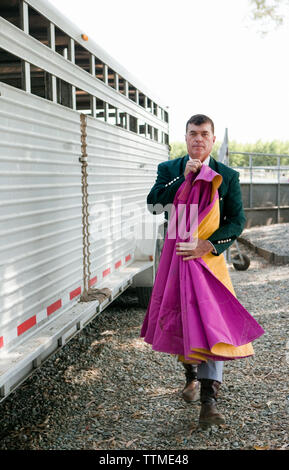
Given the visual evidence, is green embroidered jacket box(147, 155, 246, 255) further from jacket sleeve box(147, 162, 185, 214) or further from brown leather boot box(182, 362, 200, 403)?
brown leather boot box(182, 362, 200, 403)

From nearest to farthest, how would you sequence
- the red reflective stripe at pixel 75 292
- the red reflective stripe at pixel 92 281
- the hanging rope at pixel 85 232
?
the red reflective stripe at pixel 75 292 < the hanging rope at pixel 85 232 < the red reflective stripe at pixel 92 281

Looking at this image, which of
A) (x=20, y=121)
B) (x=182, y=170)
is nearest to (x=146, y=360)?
(x=182, y=170)

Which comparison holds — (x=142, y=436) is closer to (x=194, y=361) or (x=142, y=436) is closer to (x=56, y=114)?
(x=194, y=361)

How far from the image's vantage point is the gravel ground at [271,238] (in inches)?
394

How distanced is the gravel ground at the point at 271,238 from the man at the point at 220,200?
20.9 feet

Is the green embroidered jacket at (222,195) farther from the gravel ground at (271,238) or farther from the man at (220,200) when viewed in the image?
the gravel ground at (271,238)

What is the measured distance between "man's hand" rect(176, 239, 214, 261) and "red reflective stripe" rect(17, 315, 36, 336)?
3.15 feet

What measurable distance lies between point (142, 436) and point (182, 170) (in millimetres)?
1723

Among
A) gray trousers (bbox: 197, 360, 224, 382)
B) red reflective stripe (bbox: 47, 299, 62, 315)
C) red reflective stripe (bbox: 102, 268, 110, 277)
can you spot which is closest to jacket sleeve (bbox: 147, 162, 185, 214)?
red reflective stripe (bbox: 47, 299, 62, 315)

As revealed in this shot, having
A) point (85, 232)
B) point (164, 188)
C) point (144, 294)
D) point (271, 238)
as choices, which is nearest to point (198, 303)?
point (164, 188)

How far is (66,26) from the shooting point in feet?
11.3

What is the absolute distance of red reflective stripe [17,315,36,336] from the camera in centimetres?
274

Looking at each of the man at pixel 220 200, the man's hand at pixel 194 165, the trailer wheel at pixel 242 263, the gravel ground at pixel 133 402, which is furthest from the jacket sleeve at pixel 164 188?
the trailer wheel at pixel 242 263

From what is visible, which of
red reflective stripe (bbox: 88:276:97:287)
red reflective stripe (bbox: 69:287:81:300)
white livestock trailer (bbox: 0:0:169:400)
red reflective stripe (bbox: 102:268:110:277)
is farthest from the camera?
red reflective stripe (bbox: 102:268:110:277)
